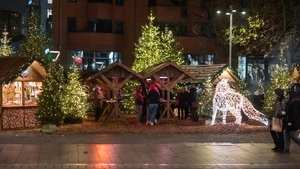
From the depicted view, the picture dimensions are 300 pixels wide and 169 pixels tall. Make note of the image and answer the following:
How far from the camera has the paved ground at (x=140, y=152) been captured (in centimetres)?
1249

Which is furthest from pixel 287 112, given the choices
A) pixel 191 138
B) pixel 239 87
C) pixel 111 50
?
pixel 111 50

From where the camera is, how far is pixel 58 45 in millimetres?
44656

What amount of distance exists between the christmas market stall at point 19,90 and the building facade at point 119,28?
2191 centimetres

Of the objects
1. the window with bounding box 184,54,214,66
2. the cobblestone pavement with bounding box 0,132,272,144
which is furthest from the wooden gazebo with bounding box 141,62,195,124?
the window with bounding box 184,54,214,66

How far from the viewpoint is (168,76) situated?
2267cm

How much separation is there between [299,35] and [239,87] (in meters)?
4.96

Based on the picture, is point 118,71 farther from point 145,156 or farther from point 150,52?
point 150,52

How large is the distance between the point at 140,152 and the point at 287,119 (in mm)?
3822

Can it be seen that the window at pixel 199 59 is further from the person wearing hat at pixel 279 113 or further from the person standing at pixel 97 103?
the person wearing hat at pixel 279 113

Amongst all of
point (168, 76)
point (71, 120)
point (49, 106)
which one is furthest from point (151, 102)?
point (49, 106)

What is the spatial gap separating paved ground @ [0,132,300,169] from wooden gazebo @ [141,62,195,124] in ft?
13.4

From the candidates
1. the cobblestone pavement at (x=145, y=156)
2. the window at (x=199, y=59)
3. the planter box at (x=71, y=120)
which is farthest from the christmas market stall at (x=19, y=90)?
the window at (x=199, y=59)

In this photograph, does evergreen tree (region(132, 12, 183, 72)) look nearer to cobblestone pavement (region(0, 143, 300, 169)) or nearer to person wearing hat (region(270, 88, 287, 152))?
cobblestone pavement (region(0, 143, 300, 169))

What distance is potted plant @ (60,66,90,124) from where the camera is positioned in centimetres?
2288
